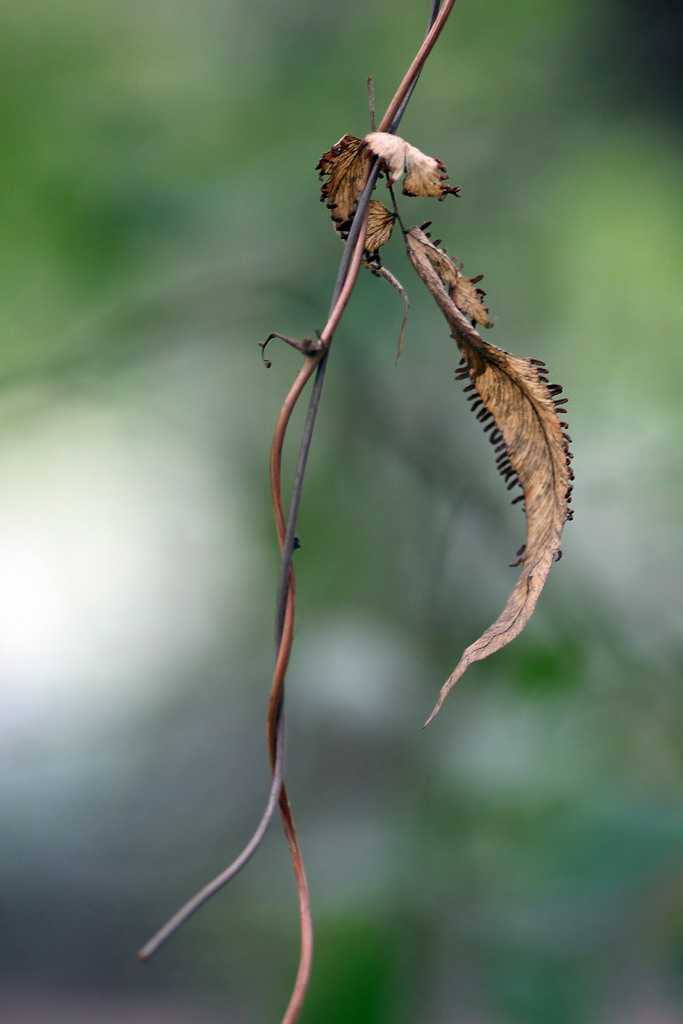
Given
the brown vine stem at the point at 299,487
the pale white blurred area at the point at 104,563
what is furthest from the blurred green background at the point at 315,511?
the brown vine stem at the point at 299,487

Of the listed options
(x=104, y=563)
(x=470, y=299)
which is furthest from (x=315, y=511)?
(x=470, y=299)

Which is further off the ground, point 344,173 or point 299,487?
point 344,173

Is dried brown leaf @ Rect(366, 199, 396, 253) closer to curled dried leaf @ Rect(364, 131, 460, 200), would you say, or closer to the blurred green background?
curled dried leaf @ Rect(364, 131, 460, 200)

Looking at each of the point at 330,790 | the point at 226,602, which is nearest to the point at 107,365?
the point at 226,602

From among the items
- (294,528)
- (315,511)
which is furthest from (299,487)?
(315,511)

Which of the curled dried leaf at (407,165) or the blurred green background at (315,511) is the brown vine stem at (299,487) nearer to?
the curled dried leaf at (407,165)

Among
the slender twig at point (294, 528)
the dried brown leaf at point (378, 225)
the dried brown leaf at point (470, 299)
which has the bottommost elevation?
the slender twig at point (294, 528)

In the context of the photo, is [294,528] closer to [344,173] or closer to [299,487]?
[299,487]

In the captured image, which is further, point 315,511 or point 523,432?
point 315,511
